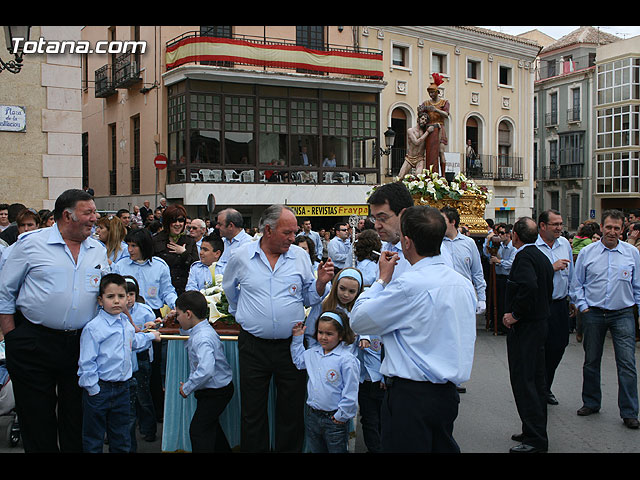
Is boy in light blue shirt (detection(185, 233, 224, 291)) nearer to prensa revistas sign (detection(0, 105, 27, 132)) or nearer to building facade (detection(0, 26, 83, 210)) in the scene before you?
building facade (detection(0, 26, 83, 210))

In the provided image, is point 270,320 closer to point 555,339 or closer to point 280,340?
point 280,340

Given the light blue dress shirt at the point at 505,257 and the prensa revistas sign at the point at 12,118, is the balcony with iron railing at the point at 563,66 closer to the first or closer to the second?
the light blue dress shirt at the point at 505,257

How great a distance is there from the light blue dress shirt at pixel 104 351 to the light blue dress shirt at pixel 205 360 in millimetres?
469

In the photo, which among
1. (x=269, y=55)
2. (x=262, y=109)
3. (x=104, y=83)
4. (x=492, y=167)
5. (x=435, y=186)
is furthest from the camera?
(x=492, y=167)

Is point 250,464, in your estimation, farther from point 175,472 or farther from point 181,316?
point 181,316

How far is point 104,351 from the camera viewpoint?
4551 millimetres

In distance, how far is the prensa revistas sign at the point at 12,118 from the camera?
13.3m

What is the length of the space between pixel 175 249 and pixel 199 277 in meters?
0.96

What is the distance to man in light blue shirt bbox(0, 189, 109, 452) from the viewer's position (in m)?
4.45

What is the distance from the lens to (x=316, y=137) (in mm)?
25281

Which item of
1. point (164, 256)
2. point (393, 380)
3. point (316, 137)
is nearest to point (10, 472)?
point (393, 380)

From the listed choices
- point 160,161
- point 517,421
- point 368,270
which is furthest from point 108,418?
point 160,161

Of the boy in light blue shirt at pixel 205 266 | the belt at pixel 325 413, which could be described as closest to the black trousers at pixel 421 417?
the belt at pixel 325 413

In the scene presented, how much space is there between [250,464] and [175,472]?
0.57 metres
